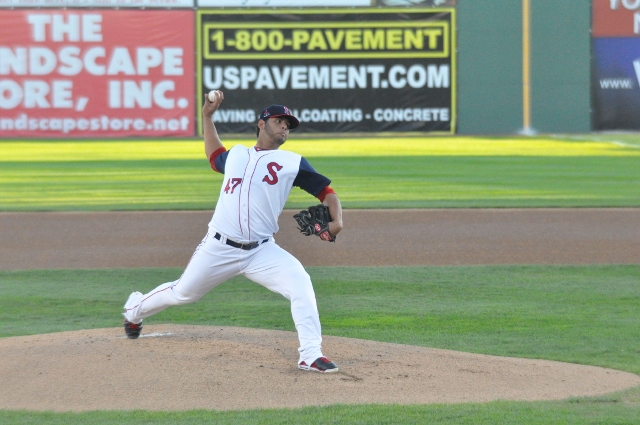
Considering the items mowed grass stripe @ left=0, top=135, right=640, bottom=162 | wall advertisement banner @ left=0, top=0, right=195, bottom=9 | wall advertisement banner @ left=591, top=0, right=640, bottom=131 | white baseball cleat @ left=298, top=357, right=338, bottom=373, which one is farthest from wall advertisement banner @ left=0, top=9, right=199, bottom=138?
white baseball cleat @ left=298, top=357, right=338, bottom=373

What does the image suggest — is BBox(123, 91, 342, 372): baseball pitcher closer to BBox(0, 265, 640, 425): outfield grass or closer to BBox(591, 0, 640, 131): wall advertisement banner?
BBox(0, 265, 640, 425): outfield grass

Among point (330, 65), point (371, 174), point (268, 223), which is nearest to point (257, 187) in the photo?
point (268, 223)

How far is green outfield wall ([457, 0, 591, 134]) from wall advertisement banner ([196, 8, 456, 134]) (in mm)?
624

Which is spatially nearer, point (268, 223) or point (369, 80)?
point (268, 223)

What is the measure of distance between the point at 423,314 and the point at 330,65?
880 inches

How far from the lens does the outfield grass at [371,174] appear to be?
1568 cm

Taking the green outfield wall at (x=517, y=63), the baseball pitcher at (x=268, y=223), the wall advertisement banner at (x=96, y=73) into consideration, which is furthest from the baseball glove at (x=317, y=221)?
the green outfield wall at (x=517, y=63)

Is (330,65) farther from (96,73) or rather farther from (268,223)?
(268,223)

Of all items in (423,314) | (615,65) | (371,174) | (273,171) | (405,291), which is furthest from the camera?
(615,65)

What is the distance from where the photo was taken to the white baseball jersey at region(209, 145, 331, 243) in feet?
19.7

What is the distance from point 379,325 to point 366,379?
1859 mm

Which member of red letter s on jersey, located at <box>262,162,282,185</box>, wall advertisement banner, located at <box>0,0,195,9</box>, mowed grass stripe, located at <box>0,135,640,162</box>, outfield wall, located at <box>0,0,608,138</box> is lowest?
red letter s on jersey, located at <box>262,162,282,185</box>

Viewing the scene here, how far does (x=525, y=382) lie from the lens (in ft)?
19.0

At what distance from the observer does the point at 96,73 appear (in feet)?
96.3
